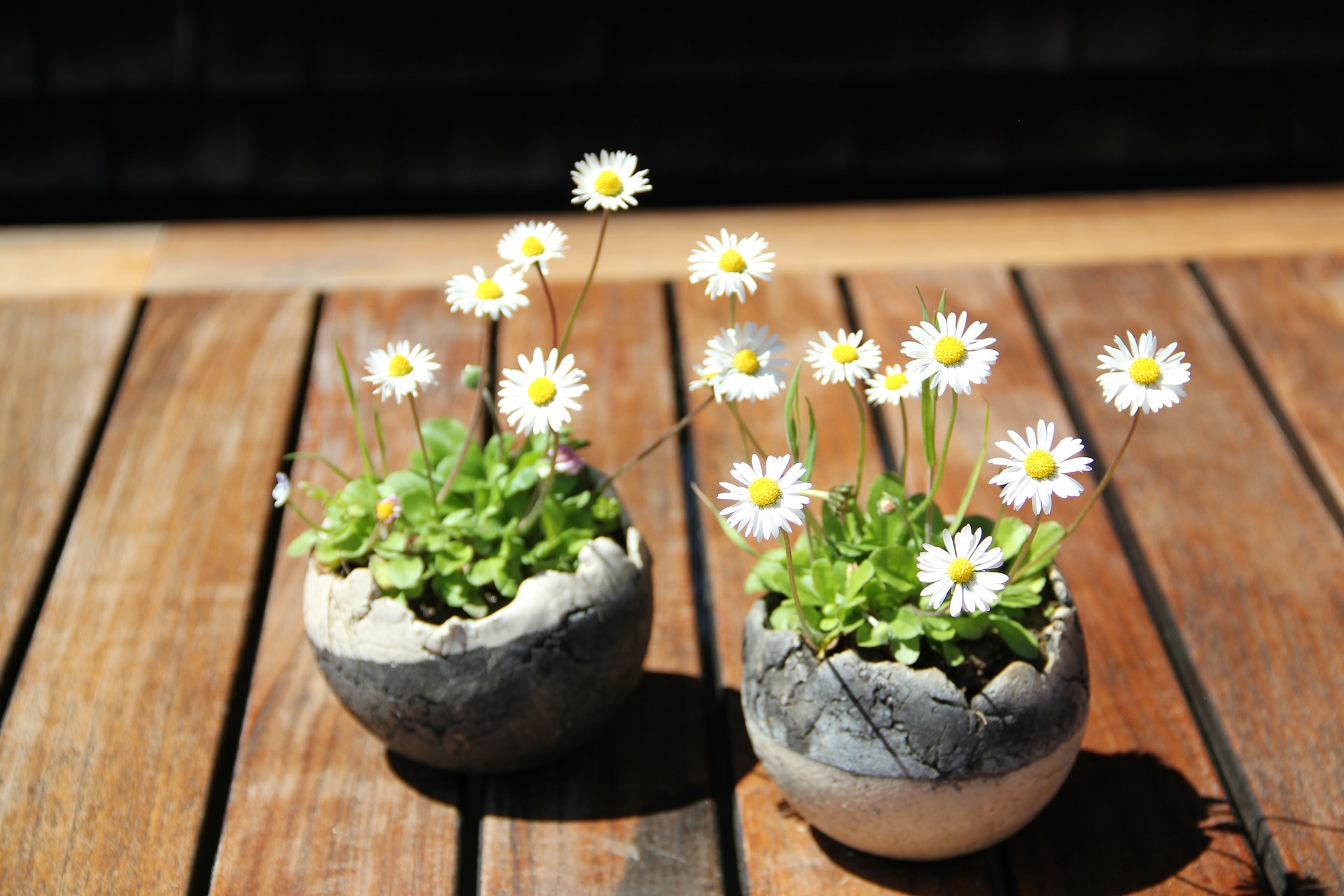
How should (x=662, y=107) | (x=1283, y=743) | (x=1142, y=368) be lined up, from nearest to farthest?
(x=1142, y=368) → (x=1283, y=743) → (x=662, y=107)


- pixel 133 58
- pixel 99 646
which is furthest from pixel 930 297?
pixel 133 58

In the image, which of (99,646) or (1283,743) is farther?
(99,646)

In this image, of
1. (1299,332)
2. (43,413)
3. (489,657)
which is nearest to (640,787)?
(489,657)

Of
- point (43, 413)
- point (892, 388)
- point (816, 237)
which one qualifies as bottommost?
point (892, 388)

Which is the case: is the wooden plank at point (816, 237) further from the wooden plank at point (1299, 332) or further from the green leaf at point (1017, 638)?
the green leaf at point (1017, 638)

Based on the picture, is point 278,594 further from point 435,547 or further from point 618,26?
point 618,26

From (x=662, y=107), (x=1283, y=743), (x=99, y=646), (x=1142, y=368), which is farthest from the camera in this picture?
A: (x=662, y=107)

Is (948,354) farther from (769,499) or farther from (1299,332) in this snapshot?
(1299,332)

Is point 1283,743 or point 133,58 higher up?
point 133,58
